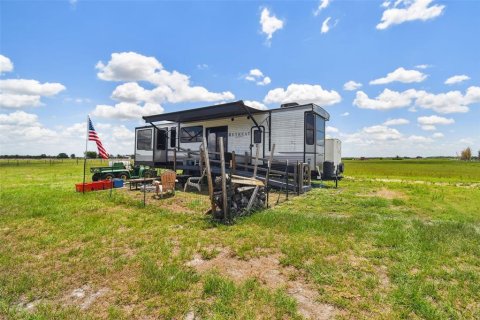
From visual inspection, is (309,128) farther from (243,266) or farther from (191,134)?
(243,266)

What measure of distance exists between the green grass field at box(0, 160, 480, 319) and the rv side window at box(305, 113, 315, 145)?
5.23 meters

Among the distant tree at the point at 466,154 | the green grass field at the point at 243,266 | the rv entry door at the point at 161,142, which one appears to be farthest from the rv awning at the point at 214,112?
the distant tree at the point at 466,154

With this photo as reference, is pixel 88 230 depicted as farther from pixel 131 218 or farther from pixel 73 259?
pixel 73 259

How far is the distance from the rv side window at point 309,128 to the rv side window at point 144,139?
11.3 m

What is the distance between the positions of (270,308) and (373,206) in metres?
7.14

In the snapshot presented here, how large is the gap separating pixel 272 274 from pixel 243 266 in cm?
52

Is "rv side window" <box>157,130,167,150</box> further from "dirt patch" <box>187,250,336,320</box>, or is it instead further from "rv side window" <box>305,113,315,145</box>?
"dirt patch" <box>187,250,336,320</box>

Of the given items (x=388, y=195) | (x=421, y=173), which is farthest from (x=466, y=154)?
(x=388, y=195)

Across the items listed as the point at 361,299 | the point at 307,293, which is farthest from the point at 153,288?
the point at 361,299

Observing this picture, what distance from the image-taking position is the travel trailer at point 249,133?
12.2 meters

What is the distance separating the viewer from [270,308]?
3041mm

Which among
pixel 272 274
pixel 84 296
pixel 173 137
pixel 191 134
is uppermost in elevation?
pixel 191 134

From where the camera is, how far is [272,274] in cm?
393

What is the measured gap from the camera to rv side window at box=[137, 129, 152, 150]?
18.3 metres
